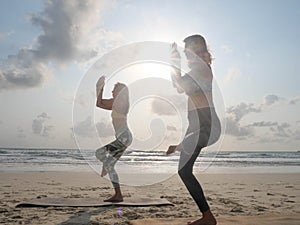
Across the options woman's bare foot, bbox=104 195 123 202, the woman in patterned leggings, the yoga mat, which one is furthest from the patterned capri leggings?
the yoga mat

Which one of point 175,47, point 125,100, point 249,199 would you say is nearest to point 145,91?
point 125,100

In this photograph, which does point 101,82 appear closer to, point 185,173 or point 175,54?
point 175,54

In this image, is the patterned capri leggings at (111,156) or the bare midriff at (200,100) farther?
the patterned capri leggings at (111,156)

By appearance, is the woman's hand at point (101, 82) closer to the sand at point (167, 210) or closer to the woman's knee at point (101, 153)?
the woman's knee at point (101, 153)

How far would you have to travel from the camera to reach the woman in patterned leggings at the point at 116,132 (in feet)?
21.6

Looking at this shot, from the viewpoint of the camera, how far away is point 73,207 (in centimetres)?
594

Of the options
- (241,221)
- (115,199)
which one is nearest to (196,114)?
(241,221)

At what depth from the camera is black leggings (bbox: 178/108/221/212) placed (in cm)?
441

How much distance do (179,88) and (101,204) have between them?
2.69 meters

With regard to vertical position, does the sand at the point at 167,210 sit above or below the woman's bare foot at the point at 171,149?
below

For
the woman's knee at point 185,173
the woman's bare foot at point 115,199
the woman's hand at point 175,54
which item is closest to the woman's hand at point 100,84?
the woman's bare foot at point 115,199

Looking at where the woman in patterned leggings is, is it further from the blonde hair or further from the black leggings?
the black leggings

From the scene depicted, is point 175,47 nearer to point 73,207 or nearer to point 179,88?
point 179,88

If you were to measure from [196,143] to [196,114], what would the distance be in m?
0.35
